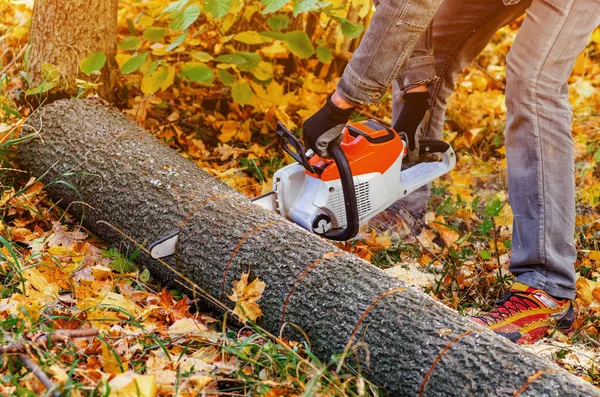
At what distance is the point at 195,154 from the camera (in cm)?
411

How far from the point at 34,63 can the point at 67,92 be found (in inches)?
9.9

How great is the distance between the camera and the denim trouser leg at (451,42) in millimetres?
3137

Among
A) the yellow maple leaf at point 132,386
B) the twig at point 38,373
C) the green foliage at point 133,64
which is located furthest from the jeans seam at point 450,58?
the twig at point 38,373

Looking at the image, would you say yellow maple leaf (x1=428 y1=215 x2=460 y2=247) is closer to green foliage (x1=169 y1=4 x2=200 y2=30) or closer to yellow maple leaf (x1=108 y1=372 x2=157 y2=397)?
green foliage (x1=169 y1=4 x2=200 y2=30)

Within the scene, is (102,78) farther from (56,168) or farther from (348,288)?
(348,288)

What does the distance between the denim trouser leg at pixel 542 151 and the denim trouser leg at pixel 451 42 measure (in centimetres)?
37

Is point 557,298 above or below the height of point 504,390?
below

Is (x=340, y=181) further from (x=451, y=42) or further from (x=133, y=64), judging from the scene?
(x=133, y=64)

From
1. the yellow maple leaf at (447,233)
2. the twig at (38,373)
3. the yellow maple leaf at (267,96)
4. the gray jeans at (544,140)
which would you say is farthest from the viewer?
the yellow maple leaf at (267,96)

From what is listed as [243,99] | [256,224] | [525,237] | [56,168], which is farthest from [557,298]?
[56,168]

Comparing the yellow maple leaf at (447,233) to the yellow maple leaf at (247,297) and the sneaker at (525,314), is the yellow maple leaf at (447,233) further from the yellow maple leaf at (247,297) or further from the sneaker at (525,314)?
the yellow maple leaf at (247,297)

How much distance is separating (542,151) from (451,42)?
0.86m

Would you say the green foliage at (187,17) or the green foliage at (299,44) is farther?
the green foliage at (299,44)

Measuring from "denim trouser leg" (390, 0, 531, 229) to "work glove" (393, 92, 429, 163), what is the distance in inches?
3.0
